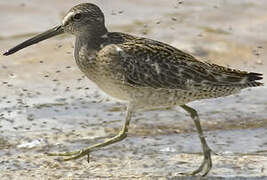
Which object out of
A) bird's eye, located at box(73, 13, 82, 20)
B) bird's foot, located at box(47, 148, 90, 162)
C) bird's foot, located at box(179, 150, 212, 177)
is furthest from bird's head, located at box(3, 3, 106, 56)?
bird's foot, located at box(179, 150, 212, 177)

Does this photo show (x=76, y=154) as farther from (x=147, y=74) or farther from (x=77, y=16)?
(x=77, y=16)

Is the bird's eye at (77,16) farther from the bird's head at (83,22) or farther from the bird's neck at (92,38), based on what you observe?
the bird's neck at (92,38)

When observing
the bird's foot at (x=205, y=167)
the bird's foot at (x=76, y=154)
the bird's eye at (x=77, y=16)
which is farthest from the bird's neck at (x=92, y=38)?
the bird's foot at (x=205, y=167)

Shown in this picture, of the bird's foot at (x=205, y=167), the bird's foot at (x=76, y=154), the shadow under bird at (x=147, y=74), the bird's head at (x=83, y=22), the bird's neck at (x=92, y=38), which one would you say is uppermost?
the bird's head at (x=83, y=22)

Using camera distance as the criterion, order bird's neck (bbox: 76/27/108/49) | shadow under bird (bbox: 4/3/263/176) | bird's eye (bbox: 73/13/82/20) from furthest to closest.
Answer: bird's eye (bbox: 73/13/82/20)
bird's neck (bbox: 76/27/108/49)
shadow under bird (bbox: 4/3/263/176)

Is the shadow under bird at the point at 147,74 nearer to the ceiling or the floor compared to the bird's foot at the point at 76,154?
nearer to the ceiling

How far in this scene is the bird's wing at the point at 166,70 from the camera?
8.20 metres

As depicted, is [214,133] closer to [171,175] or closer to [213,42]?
[171,175]

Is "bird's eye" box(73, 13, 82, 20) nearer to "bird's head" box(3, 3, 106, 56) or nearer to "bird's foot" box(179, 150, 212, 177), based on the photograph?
"bird's head" box(3, 3, 106, 56)

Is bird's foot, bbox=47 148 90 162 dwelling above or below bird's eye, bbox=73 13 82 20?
below

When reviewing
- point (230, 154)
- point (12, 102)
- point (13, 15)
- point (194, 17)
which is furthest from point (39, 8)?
point (230, 154)

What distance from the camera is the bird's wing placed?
8.20 m

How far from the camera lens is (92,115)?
1027 cm

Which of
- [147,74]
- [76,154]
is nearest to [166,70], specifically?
[147,74]
